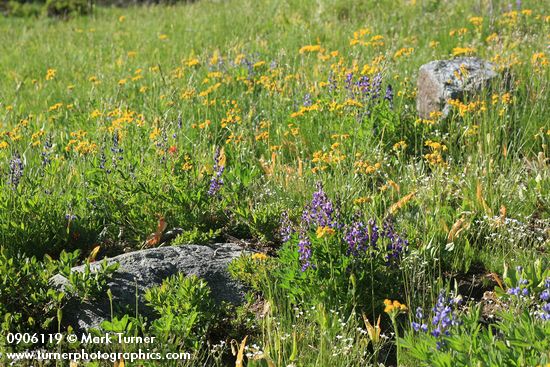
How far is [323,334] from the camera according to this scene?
282cm

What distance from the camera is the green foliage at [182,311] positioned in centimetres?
293

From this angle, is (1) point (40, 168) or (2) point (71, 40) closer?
(1) point (40, 168)

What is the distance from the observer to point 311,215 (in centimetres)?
330

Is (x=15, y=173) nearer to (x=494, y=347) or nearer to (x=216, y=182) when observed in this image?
(x=216, y=182)

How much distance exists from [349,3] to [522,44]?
10.9 feet

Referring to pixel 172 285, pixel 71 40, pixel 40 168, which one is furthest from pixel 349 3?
pixel 172 285

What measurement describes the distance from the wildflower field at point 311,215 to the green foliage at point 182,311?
0.4 inches

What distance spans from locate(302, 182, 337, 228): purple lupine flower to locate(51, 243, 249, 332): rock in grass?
1.77 feet

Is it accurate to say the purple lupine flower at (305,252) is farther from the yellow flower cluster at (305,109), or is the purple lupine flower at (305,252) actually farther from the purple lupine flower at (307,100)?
the purple lupine flower at (307,100)

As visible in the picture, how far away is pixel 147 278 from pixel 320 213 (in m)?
0.95

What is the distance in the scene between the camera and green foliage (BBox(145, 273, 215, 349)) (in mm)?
2928

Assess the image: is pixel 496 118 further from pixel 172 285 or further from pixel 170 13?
pixel 170 13

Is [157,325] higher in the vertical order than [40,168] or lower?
lower

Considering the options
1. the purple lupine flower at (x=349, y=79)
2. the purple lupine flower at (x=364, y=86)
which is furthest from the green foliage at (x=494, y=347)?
the purple lupine flower at (x=349, y=79)
